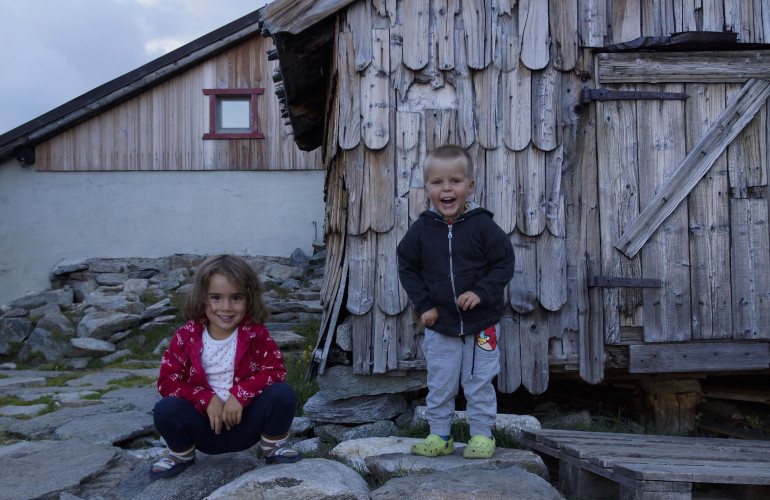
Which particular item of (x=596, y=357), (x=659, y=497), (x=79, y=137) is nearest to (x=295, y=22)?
(x=596, y=357)

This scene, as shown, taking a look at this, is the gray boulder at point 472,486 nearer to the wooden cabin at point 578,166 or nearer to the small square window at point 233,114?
the wooden cabin at point 578,166

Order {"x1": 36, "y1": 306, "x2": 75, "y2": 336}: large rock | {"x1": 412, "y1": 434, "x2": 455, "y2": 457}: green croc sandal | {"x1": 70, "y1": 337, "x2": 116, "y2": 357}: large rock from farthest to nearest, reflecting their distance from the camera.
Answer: {"x1": 36, "y1": 306, "x2": 75, "y2": 336}: large rock → {"x1": 70, "y1": 337, "x2": 116, "y2": 357}: large rock → {"x1": 412, "y1": 434, "x2": 455, "y2": 457}: green croc sandal

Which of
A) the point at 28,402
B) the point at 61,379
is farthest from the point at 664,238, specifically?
the point at 61,379

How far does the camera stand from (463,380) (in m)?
3.33

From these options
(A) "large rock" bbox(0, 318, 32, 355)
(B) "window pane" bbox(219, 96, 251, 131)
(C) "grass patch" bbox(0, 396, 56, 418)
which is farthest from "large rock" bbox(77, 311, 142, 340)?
(B) "window pane" bbox(219, 96, 251, 131)

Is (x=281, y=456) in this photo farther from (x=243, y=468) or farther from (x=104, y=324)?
(x=104, y=324)

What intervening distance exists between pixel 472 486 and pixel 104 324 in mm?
7604

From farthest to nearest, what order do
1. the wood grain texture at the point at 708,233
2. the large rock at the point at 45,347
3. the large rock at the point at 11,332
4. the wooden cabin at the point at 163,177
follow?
the wooden cabin at the point at 163,177 < the large rock at the point at 11,332 < the large rock at the point at 45,347 < the wood grain texture at the point at 708,233

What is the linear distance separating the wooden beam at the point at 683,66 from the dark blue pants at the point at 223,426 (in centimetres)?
290

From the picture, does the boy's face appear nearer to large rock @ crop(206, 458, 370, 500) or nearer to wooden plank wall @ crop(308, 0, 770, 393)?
wooden plank wall @ crop(308, 0, 770, 393)

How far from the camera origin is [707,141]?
4246 millimetres

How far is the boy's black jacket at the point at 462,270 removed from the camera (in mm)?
3266

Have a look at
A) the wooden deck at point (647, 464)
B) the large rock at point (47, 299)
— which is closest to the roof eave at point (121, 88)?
the large rock at point (47, 299)

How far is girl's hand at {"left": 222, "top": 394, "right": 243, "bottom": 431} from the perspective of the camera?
9.46ft
